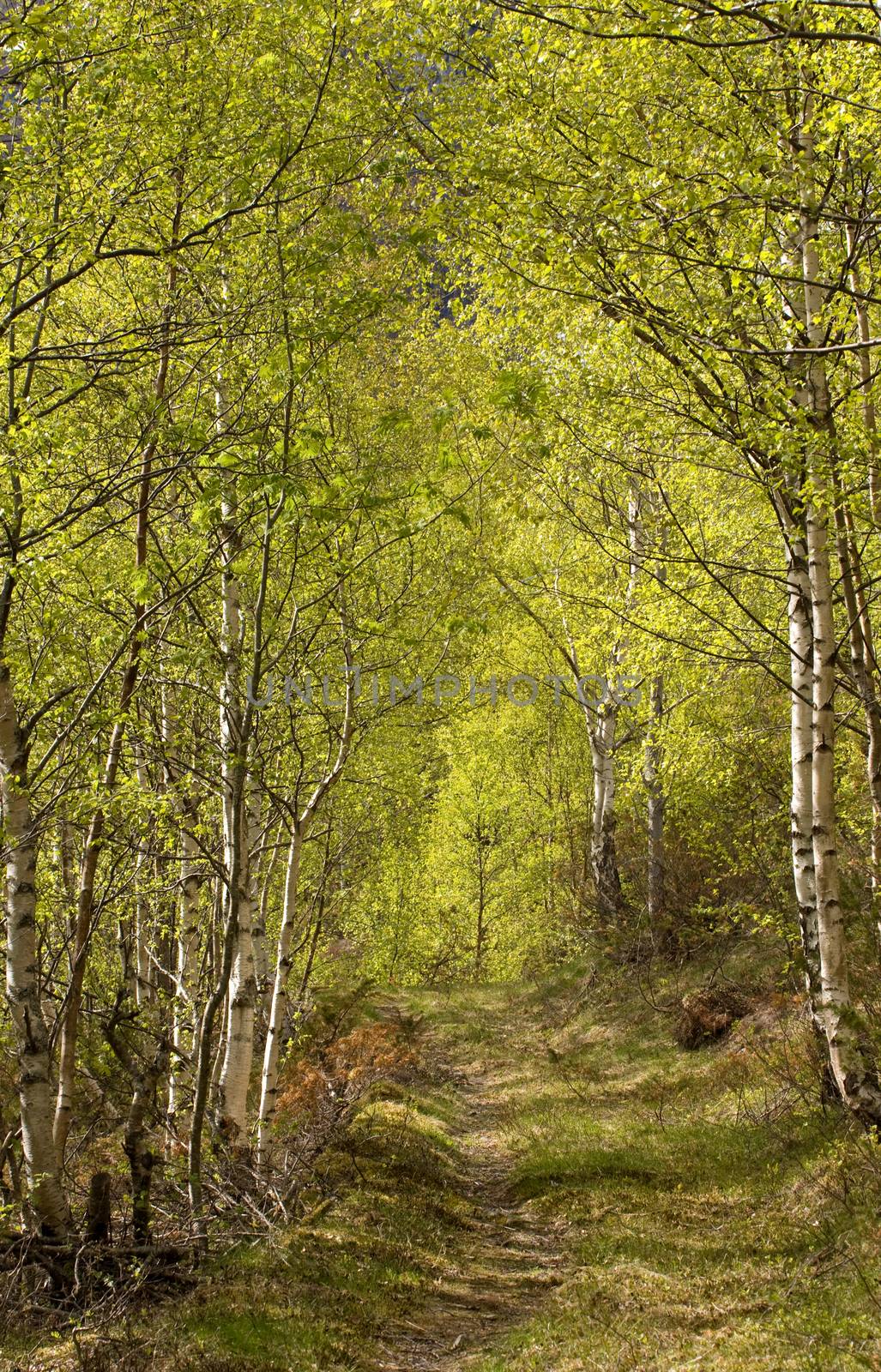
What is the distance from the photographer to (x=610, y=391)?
7918 millimetres

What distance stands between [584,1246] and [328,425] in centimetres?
838

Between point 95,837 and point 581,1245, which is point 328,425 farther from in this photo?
point 581,1245

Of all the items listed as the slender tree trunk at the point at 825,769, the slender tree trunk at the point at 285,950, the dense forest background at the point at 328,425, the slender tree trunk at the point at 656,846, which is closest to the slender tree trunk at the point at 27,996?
the dense forest background at the point at 328,425

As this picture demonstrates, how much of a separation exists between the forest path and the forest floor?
0.08ft

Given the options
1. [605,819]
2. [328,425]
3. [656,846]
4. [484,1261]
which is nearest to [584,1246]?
[484,1261]

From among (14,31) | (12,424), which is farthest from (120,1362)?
(14,31)

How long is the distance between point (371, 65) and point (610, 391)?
3.30m

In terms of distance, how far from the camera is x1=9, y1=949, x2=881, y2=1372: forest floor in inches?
204

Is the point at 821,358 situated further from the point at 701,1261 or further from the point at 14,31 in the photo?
the point at 701,1261

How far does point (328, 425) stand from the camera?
10.7m

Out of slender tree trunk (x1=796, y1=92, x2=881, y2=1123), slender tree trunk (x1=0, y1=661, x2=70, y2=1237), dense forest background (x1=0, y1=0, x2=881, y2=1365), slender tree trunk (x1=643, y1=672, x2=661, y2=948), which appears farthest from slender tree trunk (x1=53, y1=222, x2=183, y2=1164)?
slender tree trunk (x1=643, y1=672, x2=661, y2=948)

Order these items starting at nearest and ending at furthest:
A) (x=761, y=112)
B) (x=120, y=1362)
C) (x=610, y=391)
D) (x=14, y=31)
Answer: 1. (x=14, y=31)
2. (x=120, y=1362)
3. (x=761, y=112)
4. (x=610, y=391)

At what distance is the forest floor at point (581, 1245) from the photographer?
518 cm

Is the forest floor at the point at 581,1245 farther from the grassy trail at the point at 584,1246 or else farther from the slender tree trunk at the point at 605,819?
the slender tree trunk at the point at 605,819
